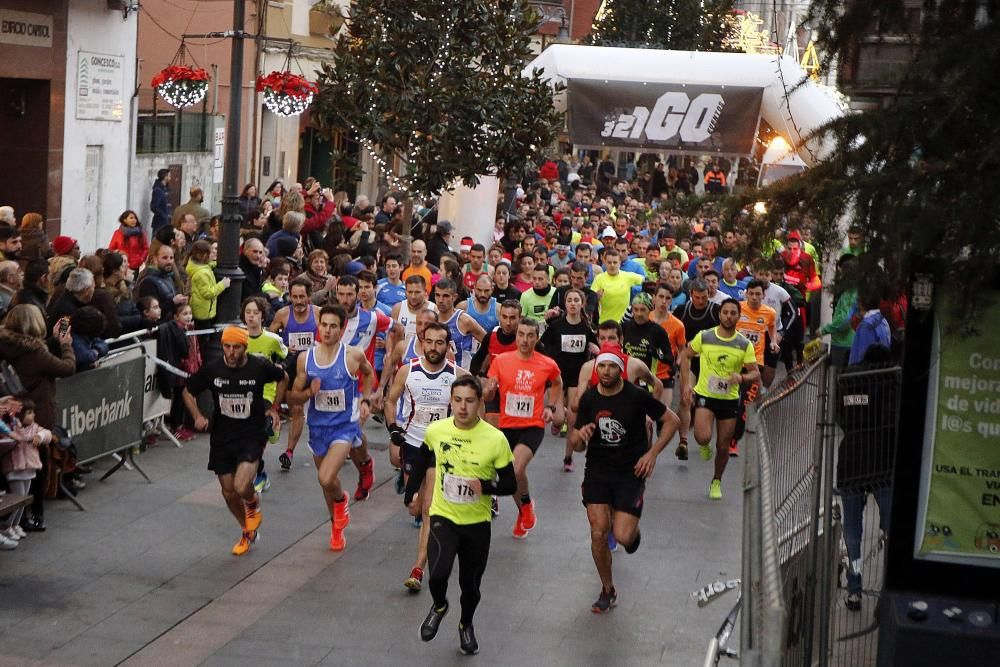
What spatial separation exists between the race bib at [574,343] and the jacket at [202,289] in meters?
3.36

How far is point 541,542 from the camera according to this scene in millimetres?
11805

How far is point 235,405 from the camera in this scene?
10.8 meters

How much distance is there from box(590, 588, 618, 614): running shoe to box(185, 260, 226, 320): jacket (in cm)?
634

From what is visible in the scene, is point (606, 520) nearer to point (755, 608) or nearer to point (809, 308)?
point (755, 608)

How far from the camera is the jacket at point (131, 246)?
57.6ft

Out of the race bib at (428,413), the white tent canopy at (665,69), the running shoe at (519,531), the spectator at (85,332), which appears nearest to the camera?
the race bib at (428,413)

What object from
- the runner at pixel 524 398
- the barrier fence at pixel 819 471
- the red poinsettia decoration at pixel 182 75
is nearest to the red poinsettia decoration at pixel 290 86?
the red poinsettia decoration at pixel 182 75

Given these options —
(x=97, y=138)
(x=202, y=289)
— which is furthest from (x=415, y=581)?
(x=97, y=138)

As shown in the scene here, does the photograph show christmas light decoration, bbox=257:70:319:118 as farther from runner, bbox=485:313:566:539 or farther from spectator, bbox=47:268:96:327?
runner, bbox=485:313:566:539

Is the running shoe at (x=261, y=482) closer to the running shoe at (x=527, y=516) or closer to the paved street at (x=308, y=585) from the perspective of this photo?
the paved street at (x=308, y=585)

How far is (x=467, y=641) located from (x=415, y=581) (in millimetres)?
1208

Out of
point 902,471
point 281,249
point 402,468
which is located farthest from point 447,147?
point 902,471

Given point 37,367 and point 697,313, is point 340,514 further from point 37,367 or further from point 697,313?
point 697,313

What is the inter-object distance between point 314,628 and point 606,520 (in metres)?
2.04
